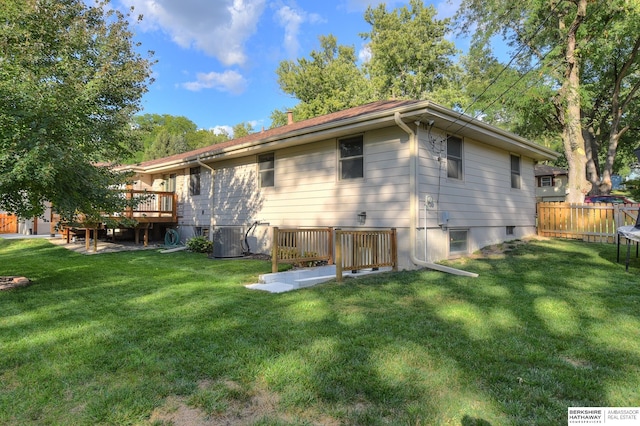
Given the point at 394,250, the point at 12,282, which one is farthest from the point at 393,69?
the point at 12,282

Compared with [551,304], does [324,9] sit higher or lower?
higher

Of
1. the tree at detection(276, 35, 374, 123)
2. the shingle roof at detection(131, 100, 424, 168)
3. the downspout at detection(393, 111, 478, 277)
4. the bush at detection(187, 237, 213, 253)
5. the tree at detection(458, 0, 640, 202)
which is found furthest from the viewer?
the tree at detection(276, 35, 374, 123)

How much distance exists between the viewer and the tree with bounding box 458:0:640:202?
47.0 ft

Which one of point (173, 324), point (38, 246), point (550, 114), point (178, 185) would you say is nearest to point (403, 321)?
point (173, 324)

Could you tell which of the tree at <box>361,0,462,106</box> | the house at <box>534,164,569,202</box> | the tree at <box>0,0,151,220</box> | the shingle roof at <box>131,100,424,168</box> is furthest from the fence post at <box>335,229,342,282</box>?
the house at <box>534,164,569,202</box>

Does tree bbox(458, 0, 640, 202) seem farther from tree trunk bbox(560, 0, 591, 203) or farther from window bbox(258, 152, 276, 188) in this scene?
window bbox(258, 152, 276, 188)

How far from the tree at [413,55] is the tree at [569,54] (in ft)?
25.2

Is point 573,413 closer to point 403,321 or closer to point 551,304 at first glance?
point 403,321

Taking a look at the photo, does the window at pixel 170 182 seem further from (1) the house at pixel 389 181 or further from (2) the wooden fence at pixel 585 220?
(2) the wooden fence at pixel 585 220

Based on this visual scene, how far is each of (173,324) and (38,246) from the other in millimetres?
11559

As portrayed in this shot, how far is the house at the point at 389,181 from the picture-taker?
7141mm

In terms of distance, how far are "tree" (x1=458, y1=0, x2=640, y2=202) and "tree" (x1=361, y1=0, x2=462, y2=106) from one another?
7.67m

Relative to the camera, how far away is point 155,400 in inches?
87.6

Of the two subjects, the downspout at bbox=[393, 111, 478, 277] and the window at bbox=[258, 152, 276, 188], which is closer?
the downspout at bbox=[393, 111, 478, 277]
